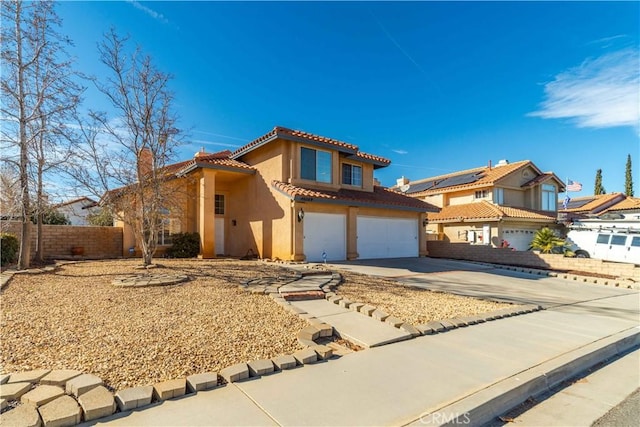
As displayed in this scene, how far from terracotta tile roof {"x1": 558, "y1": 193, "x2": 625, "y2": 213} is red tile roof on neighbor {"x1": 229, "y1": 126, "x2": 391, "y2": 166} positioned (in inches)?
1018

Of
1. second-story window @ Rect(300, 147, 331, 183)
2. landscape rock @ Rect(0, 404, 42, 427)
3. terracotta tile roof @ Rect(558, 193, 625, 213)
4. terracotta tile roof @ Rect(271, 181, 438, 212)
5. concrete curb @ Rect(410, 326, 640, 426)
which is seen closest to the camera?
Answer: landscape rock @ Rect(0, 404, 42, 427)

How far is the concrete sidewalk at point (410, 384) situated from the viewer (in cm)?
284

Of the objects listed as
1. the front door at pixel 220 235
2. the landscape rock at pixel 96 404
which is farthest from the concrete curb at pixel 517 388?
the front door at pixel 220 235

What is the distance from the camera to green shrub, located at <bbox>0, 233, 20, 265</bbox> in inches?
420

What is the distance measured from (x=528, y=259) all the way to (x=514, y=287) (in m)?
7.64

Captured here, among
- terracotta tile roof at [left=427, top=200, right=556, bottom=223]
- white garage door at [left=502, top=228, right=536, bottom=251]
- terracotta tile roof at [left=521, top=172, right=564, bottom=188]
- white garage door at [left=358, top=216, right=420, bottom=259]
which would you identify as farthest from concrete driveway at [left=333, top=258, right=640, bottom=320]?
terracotta tile roof at [left=521, top=172, right=564, bottom=188]

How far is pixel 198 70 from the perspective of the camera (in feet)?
43.6

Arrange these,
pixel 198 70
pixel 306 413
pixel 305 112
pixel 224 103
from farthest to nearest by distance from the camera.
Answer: pixel 305 112 → pixel 224 103 → pixel 198 70 → pixel 306 413

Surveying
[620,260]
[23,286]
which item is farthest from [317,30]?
[620,260]

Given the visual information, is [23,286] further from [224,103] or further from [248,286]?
[224,103]

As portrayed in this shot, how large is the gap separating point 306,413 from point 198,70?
13798 millimetres

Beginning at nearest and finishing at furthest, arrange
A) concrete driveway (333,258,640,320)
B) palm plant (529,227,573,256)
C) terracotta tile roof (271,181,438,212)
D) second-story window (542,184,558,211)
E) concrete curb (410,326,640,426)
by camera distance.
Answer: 1. concrete curb (410,326,640,426)
2. concrete driveway (333,258,640,320)
3. terracotta tile roof (271,181,438,212)
4. palm plant (529,227,573,256)
5. second-story window (542,184,558,211)

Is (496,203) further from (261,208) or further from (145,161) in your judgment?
(145,161)

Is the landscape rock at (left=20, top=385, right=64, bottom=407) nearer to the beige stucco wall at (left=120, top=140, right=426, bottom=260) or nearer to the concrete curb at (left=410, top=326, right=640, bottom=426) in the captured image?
the concrete curb at (left=410, top=326, right=640, bottom=426)
